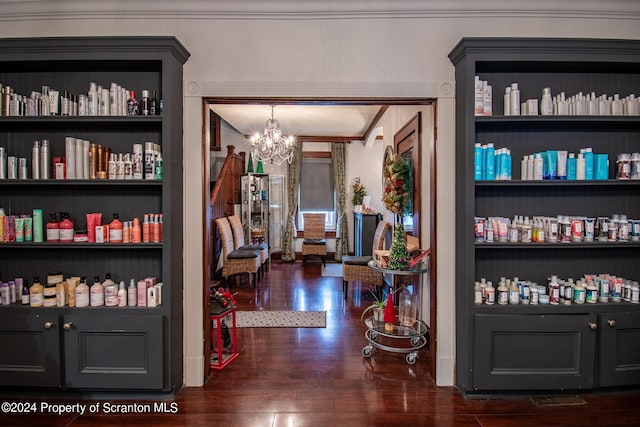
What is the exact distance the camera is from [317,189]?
28.6 feet

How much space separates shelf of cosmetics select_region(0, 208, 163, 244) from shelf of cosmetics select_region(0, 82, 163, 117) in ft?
2.49

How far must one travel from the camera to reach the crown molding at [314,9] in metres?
2.76

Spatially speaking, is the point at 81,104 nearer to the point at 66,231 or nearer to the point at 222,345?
the point at 66,231

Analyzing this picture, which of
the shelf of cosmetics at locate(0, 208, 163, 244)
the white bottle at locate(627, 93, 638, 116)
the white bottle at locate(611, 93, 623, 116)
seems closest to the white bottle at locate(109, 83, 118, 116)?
the shelf of cosmetics at locate(0, 208, 163, 244)

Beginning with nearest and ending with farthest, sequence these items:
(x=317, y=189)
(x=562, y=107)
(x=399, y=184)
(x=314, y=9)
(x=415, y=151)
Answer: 1. (x=562, y=107)
2. (x=314, y=9)
3. (x=415, y=151)
4. (x=399, y=184)
5. (x=317, y=189)

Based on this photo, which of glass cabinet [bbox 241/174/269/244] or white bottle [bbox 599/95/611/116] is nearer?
white bottle [bbox 599/95/611/116]

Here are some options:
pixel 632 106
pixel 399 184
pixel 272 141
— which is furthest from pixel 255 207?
pixel 632 106

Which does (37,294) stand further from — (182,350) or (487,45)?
(487,45)

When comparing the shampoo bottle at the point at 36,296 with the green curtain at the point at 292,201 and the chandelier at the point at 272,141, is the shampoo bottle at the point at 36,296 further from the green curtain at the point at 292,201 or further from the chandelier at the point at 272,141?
the green curtain at the point at 292,201

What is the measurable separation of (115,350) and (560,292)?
11.0 ft

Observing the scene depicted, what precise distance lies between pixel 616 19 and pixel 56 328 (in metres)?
4.90

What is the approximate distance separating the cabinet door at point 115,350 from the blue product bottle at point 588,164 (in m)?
3.31

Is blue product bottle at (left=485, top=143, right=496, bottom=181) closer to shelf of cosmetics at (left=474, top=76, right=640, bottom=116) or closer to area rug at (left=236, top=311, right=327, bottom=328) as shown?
shelf of cosmetics at (left=474, top=76, right=640, bottom=116)

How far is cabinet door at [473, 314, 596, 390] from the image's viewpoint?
256 centimetres
